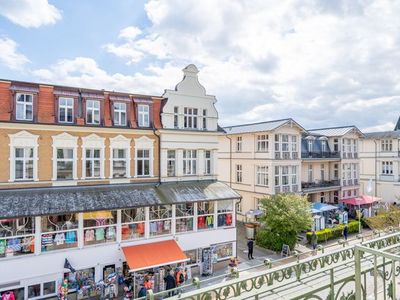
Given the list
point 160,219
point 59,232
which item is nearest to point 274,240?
point 160,219

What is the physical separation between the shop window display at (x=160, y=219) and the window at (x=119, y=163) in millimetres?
3075

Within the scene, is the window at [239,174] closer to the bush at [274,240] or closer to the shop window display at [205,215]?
the bush at [274,240]

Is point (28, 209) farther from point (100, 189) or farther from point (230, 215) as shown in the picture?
point (230, 215)

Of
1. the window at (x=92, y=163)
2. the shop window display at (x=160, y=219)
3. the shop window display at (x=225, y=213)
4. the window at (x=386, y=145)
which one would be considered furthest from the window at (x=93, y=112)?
the window at (x=386, y=145)

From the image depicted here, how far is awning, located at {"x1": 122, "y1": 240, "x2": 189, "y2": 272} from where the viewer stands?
16359mm

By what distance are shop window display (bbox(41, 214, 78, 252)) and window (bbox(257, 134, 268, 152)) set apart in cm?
1898

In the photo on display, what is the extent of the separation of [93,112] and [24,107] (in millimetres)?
3786

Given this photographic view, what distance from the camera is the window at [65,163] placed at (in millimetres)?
17891

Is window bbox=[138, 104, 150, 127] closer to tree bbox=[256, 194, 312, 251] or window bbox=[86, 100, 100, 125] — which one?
window bbox=[86, 100, 100, 125]

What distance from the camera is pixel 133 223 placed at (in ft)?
60.1

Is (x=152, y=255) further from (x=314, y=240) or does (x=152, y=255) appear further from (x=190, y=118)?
(x=314, y=240)

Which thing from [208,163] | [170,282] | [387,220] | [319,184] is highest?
[208,163]

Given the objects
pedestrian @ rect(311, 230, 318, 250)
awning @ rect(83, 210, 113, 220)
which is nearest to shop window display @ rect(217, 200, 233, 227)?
awning @ rect(83, 210, 113, 220)

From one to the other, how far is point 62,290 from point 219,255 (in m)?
10.1
